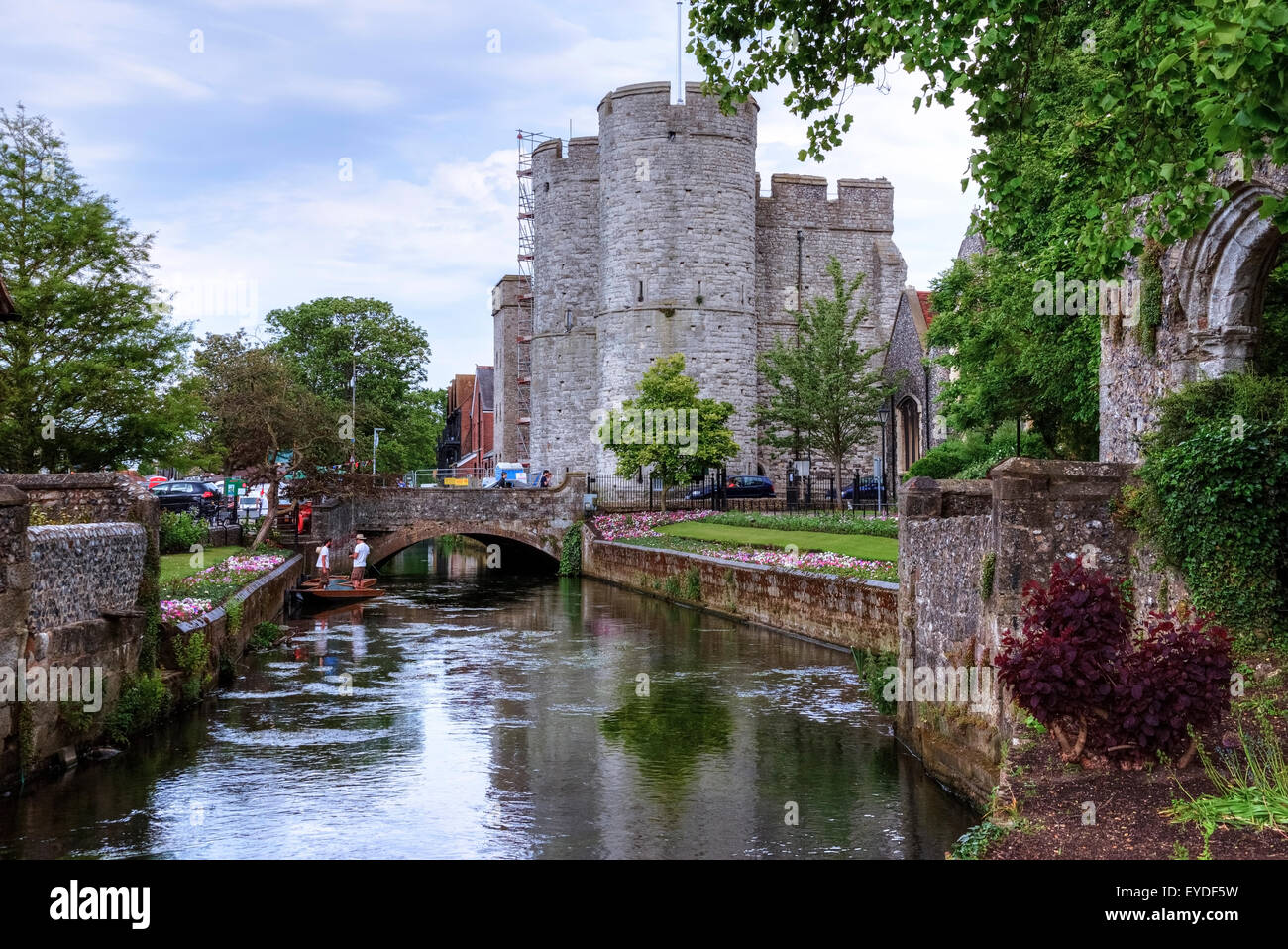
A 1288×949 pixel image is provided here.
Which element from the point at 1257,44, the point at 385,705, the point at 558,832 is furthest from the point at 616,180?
the point at 1257,44

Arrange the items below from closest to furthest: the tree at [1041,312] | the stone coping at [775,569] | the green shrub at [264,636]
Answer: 1. the tree at [1041,312]
2. the stone coping at [775,569]
3. the green shrub at [264,636]

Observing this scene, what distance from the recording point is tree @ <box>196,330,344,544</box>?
29.0 metres

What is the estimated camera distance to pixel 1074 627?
274 inches

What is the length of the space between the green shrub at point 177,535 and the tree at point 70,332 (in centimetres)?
227

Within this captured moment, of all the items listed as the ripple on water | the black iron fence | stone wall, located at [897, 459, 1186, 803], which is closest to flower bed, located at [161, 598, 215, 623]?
the ripple on water

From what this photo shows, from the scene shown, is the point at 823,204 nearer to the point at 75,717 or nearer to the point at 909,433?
the point at 909,433

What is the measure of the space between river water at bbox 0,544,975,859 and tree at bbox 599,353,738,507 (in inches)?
811

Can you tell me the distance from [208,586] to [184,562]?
4655mm

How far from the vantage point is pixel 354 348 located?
6216 cm

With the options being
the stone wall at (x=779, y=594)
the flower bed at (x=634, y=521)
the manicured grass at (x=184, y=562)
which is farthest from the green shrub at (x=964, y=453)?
the manicured grass at (x=184, y=562)

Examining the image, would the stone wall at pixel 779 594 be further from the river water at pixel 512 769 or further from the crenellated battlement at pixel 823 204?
the crenellated battlement at pixel 823 204

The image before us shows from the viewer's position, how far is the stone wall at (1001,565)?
894 centimetres

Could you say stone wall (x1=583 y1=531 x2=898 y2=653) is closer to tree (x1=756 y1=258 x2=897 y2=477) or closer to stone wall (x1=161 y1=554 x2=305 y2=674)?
tree (x1=756 y1=258 x2=897 y2=477)

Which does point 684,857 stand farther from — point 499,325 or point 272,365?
point 499,325
